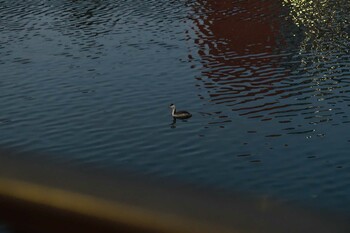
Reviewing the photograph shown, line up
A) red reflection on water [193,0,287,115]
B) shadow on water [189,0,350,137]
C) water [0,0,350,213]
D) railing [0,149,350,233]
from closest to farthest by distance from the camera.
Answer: railing [0,149,350,233], water [0,0,350,213], shadow on water [189,0,350,137], red reflection on water [193,0,287,115]

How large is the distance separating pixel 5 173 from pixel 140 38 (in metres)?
60.5

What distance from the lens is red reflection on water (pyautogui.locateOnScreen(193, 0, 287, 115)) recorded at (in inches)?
1700

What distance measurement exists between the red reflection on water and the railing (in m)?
36.7

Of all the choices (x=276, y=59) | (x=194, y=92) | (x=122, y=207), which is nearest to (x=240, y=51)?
(x=276, y=59)

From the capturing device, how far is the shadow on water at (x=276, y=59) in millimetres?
39000

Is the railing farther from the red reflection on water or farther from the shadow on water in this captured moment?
the red reflection on water

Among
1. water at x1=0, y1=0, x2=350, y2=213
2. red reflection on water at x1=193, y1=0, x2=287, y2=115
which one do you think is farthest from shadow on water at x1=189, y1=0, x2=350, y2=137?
water at x1=0, y1=0, x2=350, y2=213

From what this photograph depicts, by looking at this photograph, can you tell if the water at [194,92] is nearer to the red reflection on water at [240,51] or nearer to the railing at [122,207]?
the red reflection on water at [240,51]

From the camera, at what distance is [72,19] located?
75.1m

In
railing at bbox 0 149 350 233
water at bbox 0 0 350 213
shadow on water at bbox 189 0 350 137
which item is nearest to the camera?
railing at bbox 0 149 350 233

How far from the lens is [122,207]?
2531 millimetres

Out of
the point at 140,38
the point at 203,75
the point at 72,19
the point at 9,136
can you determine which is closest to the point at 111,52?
the point at 140,38

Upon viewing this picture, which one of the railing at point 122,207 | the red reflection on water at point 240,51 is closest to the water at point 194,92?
the red reflection on water at point 240,51

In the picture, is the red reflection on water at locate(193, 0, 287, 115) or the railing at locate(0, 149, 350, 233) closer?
the railing at locate(0, 149, 350, 233)
